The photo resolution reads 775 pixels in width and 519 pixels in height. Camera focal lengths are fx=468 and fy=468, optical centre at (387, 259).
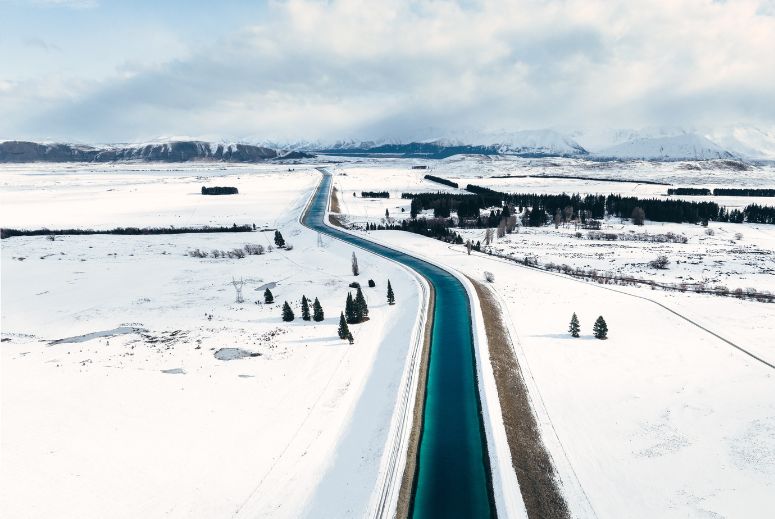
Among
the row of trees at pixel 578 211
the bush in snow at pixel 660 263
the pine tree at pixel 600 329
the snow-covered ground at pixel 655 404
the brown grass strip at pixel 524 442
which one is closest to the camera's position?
the brown grass strip at pixel 524 442

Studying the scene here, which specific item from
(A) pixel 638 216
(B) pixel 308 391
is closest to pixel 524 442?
(B) pixel 308 391

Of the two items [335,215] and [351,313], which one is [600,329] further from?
[335,215]

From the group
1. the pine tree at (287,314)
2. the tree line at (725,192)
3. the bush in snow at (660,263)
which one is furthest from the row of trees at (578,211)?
the pine tree at (287,314)

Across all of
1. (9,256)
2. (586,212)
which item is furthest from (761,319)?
(9,256)

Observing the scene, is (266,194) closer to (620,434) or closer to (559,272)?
(559,272)

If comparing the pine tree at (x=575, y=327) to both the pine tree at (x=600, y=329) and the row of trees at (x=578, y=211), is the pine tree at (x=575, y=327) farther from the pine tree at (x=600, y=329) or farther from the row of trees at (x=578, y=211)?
the row of trees at (x=578, y=211)

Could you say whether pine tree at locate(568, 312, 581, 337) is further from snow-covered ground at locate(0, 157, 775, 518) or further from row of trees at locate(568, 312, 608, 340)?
snow-covered ground at locate(0, 157, 775, 518)
